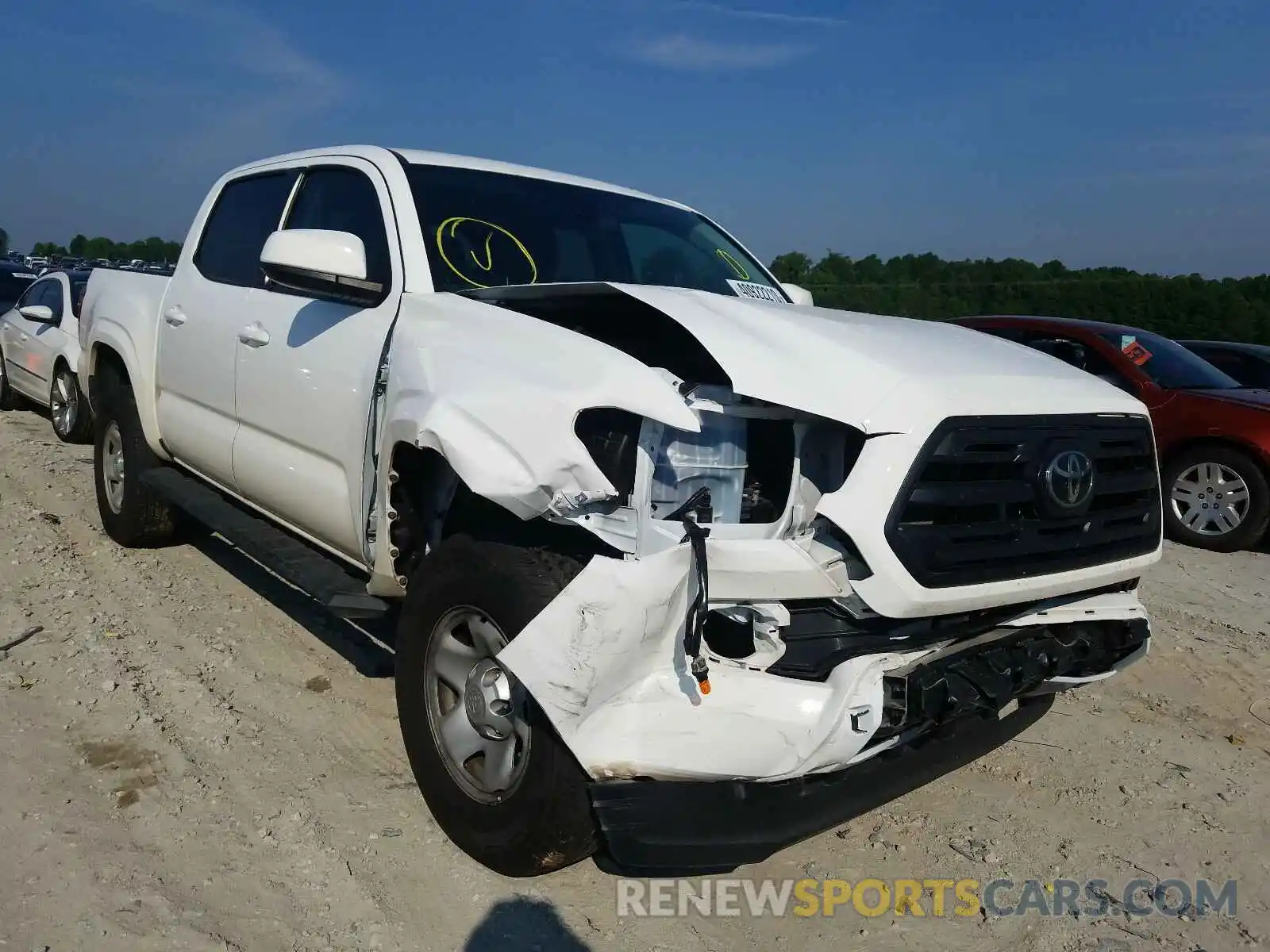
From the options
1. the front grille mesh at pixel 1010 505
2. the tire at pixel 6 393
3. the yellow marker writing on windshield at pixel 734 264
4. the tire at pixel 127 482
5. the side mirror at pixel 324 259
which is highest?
the yellow marker writing on windshield at pixel 734 264

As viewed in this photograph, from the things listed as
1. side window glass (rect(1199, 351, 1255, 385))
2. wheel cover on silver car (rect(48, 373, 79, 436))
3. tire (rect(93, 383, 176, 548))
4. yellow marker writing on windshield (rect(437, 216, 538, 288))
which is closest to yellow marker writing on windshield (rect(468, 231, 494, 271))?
yellow marker writing on windshield (rect(437, 216, 538, 288))

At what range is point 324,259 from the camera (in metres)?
3.09

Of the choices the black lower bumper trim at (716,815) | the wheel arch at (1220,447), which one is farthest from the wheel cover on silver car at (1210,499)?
the black lower bumper trim at (716,815)

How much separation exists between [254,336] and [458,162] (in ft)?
3.40

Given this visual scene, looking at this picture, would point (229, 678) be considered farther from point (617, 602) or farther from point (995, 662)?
point (995, 662)

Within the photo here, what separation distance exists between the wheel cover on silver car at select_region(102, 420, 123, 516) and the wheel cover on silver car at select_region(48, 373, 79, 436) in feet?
12.4

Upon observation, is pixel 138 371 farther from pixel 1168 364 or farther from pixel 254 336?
pixel 1168 364

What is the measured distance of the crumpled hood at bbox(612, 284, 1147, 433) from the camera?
7.52ft

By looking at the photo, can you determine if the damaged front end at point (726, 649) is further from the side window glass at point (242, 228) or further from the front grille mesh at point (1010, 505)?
the side window glass at point (242, 228)

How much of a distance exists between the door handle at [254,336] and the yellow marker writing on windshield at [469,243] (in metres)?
0.85

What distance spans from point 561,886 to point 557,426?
132 centimetres

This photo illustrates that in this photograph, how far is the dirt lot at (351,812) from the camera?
2559 mm

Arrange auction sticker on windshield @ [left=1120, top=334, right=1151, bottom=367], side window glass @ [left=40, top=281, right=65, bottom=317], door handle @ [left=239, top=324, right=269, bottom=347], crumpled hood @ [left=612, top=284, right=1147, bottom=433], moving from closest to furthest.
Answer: crumpled hood @ [left=612, top=284, right=1147, bottom=433]
door handle @ [left=239, top=324, right=269, bottom=347]
auction sticker on windshield @ [left=1120, top=334, right=1151, bottom=367]
side window glass @ [left=40, top=281, right=65, bottom=317]

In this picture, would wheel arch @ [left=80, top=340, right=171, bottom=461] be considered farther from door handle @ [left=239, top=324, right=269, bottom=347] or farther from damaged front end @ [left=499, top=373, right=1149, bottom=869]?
damaged front end @ [left=499, top=373, right=1149, bottom=869]
